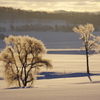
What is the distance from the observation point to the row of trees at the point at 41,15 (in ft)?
566

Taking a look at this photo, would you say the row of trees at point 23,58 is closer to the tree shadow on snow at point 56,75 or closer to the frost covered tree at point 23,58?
the frost covered tree at point 23,58

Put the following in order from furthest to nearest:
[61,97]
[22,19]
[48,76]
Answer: [22,19] → [48,76] → [61,97]

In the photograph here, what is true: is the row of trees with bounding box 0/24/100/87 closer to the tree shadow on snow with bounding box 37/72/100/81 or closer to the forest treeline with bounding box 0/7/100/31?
the tree shadow on snow with bounding box 37/72/100/81

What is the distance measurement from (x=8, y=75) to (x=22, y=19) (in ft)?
508

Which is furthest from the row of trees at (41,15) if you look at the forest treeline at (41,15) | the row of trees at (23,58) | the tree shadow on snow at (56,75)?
the row of trees at (23,58)

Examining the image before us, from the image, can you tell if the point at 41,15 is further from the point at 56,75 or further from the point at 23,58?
the point at 23,58

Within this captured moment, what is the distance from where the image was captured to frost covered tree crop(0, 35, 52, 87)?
21.4 meters

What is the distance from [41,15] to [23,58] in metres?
160

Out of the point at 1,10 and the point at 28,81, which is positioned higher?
the point at 1,10

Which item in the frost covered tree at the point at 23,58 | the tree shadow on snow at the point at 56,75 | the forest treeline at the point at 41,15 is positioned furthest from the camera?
the forest treeline at the point at 41,15

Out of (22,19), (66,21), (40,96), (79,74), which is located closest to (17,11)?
(22,19)

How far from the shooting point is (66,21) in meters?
176

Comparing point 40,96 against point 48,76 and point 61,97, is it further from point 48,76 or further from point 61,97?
point 48,76

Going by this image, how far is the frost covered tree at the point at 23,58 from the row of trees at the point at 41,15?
14808 centimetres
